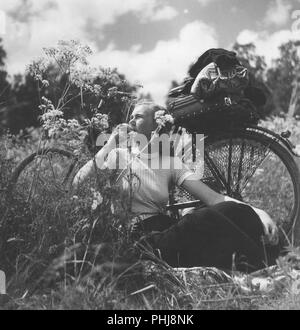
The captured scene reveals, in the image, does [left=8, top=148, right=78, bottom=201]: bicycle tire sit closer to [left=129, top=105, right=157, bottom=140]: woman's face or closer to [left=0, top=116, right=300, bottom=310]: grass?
[left=0, top=116, right=300, bottom=310]: grass

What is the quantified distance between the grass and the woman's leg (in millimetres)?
83

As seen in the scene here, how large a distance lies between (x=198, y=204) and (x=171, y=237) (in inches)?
22.4

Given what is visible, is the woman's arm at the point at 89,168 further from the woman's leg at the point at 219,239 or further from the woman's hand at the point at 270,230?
the woman's hand at the point at 270,230

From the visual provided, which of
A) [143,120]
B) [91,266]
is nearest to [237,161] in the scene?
[143,120]

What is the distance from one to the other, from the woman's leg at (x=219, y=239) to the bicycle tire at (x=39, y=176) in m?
0.63

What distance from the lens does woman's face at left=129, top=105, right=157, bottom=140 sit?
9.66 ft

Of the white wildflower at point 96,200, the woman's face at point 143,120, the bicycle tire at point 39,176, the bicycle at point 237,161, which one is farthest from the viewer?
the bicycle at point 237,161

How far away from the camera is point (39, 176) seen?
279cm

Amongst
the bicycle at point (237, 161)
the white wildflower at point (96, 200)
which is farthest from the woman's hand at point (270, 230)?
the white wildflower at point (96, 200)

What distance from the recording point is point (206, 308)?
229 centimetres

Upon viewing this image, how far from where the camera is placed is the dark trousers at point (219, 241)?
101 inches
